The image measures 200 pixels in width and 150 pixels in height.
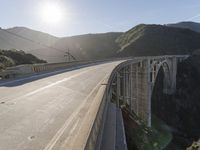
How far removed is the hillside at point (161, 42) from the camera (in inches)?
3901

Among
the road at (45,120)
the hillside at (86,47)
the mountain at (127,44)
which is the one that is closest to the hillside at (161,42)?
the mountain at (127,44)

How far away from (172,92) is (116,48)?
205 ft

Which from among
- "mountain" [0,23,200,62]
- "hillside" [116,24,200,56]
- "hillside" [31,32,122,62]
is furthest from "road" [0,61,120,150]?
"hillside" [31,32,122,62]

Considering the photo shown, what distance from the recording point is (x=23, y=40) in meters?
180

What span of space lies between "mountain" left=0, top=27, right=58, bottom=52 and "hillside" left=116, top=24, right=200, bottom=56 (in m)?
63.5

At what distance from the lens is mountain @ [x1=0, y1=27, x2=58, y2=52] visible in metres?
158

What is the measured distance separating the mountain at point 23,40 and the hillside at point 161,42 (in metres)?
63.5

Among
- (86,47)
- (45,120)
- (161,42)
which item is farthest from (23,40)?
(45,120)

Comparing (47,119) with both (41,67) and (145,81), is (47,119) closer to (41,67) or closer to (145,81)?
(41,67)

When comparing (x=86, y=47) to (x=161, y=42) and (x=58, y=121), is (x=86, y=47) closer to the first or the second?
(x=161, y=42)

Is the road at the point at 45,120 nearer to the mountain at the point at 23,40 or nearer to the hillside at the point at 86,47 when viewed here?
the hillside at the point at 86,47

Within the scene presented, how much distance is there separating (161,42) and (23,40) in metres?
113

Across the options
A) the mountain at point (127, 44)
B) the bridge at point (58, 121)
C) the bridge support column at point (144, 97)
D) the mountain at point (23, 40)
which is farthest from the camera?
the mountain at point (23, 40)

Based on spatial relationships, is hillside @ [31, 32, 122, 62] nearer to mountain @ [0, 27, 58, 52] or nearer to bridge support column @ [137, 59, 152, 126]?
mountain @ [0, 27, 58, 52]
